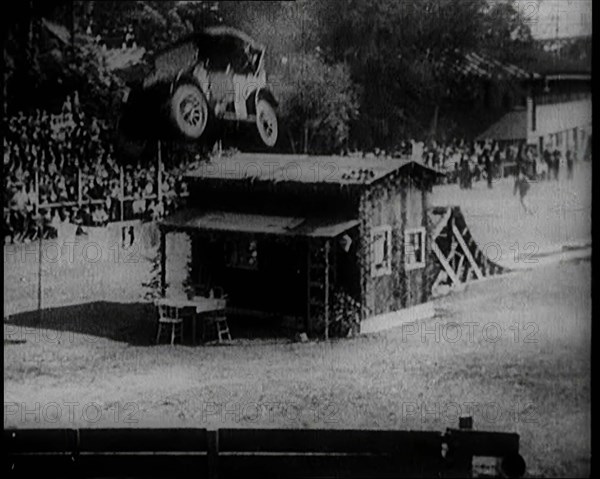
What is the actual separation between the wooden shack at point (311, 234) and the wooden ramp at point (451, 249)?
4 centimetres

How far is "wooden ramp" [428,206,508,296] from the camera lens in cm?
408

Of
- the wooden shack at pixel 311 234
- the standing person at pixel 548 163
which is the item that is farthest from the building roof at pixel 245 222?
the standing person at pixel 548 163

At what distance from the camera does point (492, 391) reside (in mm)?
3984

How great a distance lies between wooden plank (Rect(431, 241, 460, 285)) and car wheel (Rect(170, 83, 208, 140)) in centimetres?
106

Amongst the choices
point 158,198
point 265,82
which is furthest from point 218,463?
point 265,82

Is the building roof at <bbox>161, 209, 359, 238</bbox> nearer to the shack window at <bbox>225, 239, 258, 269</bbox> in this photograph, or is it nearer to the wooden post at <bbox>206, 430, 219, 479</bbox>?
the shack window at <bbox>225, 239, 258, 269</bbox>

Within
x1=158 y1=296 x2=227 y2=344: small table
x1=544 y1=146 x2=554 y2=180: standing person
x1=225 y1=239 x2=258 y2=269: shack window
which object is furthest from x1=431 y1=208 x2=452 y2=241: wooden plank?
x1=158 y1=296 x2=227 y2=344: small table

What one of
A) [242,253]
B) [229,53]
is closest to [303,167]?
[242,253]

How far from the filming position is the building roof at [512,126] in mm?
4016

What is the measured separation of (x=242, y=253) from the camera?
413cm

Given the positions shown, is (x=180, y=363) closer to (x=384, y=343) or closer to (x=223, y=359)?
(x=223, y=359)

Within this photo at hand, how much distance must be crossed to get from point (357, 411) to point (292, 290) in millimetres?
554

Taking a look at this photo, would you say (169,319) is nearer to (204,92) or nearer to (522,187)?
(204,92)

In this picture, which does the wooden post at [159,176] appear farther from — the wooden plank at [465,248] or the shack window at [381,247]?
the wooden plank at [465,248]
